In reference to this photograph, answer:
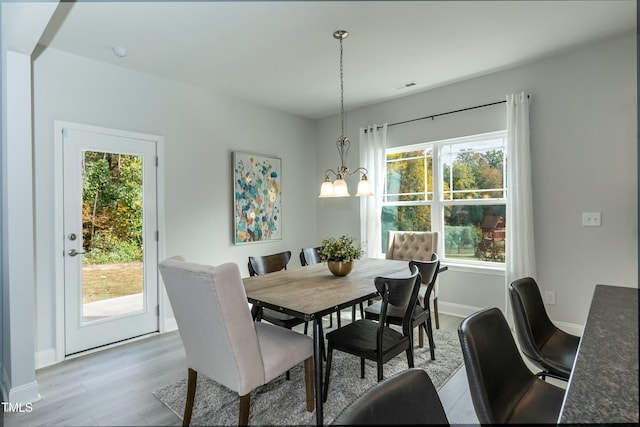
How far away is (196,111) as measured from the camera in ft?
12.5

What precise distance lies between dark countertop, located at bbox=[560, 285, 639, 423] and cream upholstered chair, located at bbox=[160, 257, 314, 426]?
1.28m

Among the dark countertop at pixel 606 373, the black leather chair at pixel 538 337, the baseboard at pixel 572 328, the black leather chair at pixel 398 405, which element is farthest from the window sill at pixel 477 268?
the black leather chair at pixel 398 405

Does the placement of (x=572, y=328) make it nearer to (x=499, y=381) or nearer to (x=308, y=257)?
(x=308, y=257)

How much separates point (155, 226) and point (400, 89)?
314 cm

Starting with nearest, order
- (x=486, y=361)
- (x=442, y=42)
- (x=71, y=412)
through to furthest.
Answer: (x=486, y=361) < (x=71, y=412) < (x=442, y=42)

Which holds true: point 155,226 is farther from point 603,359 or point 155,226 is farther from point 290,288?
point 603,359

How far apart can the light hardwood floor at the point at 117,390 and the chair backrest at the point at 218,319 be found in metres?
0.63

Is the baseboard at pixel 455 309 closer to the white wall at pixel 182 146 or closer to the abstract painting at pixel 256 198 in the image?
the white wall at pixel 182 146

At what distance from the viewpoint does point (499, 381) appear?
115 cm

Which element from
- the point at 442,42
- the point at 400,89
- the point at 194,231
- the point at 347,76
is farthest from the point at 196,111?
the point at 442,42

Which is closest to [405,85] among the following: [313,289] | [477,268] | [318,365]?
[477,268]

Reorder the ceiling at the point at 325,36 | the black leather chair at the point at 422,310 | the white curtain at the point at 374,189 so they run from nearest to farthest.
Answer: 1. the ceiling at the point at 325,36
2. the black leather chair at the point at 422,310
3. the white curtain at the point at 374,189

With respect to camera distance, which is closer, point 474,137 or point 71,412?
point 71,412

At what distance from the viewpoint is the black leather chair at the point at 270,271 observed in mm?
2609
